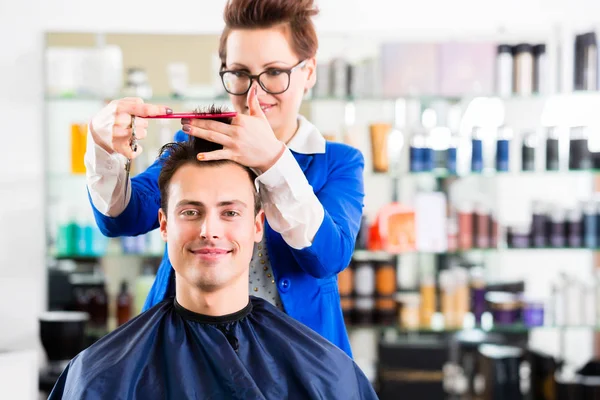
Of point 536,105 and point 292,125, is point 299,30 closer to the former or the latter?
point 292,125

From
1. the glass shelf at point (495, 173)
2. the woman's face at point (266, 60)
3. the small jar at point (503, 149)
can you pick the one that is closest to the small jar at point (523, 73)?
the small jar at point (503, 149)

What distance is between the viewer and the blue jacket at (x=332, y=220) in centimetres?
156

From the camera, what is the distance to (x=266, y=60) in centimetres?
157

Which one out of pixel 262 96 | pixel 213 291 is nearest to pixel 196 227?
pixel 213 291

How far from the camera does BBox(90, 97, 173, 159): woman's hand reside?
1.33m

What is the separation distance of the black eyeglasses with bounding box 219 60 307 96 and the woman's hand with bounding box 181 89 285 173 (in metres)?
0.23

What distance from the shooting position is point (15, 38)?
391cm

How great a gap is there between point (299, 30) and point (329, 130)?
232 centimetres

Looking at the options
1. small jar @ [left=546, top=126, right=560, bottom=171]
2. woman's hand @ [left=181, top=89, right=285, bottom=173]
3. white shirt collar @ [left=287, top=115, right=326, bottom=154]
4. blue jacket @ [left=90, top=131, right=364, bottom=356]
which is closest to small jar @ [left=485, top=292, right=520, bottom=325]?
small jar @ [left=546, top=126, right=560, bottom=171]

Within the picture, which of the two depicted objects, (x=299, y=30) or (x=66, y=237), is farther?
(x=66, y=237)

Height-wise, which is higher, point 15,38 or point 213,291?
point 15,38

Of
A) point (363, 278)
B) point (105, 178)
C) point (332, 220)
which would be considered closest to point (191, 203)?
point (105, 178)

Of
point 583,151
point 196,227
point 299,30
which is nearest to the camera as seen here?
point 196,227

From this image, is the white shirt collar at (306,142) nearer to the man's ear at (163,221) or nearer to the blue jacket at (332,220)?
the blue jacket at (332,220)
